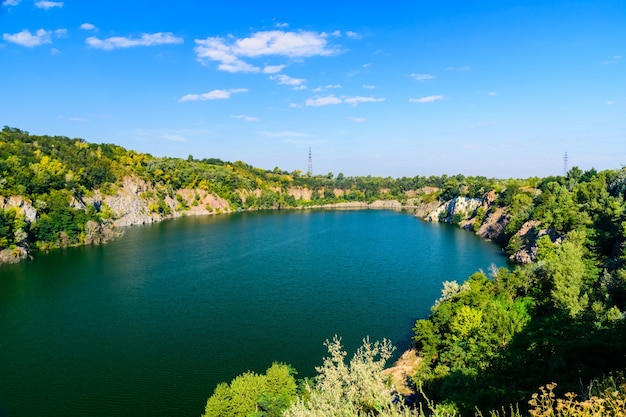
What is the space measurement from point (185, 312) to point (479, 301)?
2399 centimetres

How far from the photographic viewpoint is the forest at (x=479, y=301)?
12.7 m

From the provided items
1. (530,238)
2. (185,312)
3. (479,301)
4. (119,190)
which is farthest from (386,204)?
(479,301)

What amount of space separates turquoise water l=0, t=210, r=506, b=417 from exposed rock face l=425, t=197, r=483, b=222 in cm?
3232

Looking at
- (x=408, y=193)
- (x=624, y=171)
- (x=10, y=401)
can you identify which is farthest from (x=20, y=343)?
(x=408, y=193)

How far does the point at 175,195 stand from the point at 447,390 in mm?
115214

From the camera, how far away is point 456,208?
10300 cm

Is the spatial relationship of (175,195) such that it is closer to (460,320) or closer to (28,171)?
(28,171)

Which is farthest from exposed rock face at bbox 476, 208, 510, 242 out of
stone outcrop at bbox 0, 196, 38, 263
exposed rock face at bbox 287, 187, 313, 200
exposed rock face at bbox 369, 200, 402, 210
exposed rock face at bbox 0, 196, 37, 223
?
exposed rock face at bbox 287, 187, 313, 200

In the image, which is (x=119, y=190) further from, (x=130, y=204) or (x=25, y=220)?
(x=25, y=220)

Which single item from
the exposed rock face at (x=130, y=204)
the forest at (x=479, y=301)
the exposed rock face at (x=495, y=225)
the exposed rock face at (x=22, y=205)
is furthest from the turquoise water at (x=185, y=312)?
the exposed rock face at (x=130, y=204)

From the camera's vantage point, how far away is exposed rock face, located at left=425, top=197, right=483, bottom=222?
96562 mm

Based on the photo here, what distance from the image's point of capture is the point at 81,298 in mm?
38469

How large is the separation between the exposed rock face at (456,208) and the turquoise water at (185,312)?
32.3 metres

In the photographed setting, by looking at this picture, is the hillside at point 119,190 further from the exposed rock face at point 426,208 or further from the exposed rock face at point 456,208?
the exposed rock face at point 456,208
